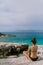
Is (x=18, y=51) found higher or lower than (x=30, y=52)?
lower

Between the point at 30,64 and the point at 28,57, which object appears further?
the point at 28,57

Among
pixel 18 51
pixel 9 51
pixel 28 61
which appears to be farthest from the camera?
pixel 18 51

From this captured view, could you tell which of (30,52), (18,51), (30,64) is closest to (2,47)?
(18,51)

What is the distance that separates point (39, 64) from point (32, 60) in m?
0.50

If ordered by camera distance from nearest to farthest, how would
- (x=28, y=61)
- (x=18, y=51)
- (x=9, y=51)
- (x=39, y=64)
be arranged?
(x=39, y=64) → (x=28, y=61) → (x=9, y=51) → (x=18, y=51)

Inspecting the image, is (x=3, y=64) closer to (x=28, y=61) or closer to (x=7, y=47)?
(x=28, y=61)

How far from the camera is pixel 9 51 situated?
9.98 meters

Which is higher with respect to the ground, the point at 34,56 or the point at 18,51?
the point at 34,56

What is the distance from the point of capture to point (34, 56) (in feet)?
19.5

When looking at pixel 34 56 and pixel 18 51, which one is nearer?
pixel 34 56

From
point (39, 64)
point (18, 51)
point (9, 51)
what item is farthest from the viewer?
point (18, 51)

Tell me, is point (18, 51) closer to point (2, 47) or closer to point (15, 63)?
point (2, 47)

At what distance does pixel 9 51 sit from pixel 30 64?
15.2 ft

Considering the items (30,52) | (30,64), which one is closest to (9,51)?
(30,52)
